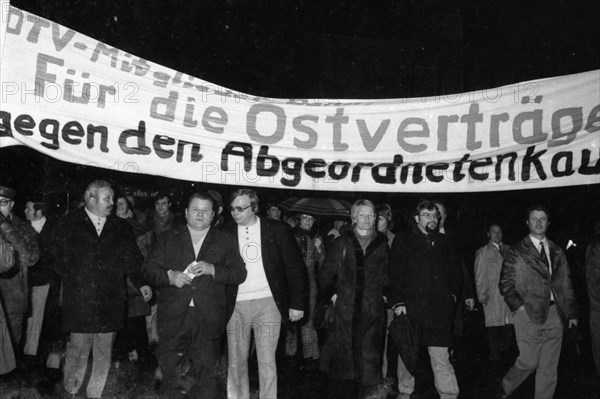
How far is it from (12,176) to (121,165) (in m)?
6.68

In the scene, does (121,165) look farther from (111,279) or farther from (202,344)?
(202,344)

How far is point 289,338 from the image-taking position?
8344 mm

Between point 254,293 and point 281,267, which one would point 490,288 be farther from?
point 254,293

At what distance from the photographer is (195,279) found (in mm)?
5707

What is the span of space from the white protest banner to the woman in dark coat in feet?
2.85

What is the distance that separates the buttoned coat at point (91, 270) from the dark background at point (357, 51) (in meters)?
5.95

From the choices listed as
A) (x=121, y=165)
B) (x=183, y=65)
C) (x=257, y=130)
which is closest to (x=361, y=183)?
(x=257, y=130)

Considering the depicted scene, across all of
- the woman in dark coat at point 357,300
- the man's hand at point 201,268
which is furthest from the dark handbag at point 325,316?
the man's hand at point 201,268

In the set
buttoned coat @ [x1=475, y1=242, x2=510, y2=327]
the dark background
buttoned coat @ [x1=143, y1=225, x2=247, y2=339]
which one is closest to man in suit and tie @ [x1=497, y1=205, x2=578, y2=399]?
buttoned coat @ [x1=475, y1=242, x2=510, y2=327]

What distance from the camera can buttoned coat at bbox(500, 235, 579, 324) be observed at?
6.40 metres

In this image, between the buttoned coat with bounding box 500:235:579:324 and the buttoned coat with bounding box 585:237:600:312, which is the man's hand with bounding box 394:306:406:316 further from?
the buttoned coat with bounding box 585:237:600:312

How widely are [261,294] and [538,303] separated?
8.86 feet

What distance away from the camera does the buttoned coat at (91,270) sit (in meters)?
5.85

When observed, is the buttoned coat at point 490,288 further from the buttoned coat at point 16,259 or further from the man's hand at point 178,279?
the buttoned coat at point 16,259
